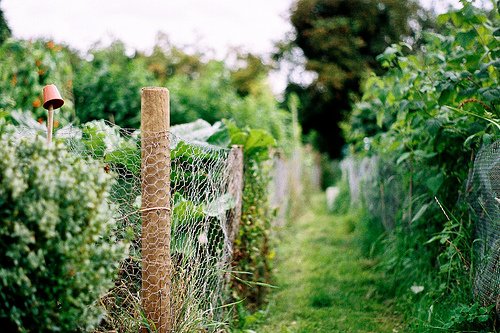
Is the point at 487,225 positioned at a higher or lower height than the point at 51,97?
lower

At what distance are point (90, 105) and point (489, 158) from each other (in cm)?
610

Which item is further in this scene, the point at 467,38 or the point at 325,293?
the point at 325,293

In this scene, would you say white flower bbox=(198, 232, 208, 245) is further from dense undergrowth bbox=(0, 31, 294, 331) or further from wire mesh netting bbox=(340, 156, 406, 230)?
wire mesh netting bbox=(340, 156, 406, 230)

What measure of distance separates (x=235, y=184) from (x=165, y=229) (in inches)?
50.2

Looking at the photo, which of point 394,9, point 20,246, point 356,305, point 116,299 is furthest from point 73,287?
point 394,9

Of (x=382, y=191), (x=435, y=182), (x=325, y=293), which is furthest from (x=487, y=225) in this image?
(x=382, y=191)

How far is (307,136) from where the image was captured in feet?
71.8

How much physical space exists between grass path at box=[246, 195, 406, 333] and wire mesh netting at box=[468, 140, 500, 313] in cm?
84

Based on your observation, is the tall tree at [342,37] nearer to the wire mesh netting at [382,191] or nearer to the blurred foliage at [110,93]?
the wire mesh netting at [382,191]

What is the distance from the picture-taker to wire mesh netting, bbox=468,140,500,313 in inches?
110

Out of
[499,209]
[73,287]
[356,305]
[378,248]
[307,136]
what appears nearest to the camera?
[73,287]

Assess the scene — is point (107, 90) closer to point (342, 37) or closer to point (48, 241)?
point (48, 241)

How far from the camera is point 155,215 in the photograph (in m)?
2.41

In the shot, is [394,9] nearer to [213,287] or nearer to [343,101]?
[343,101]
